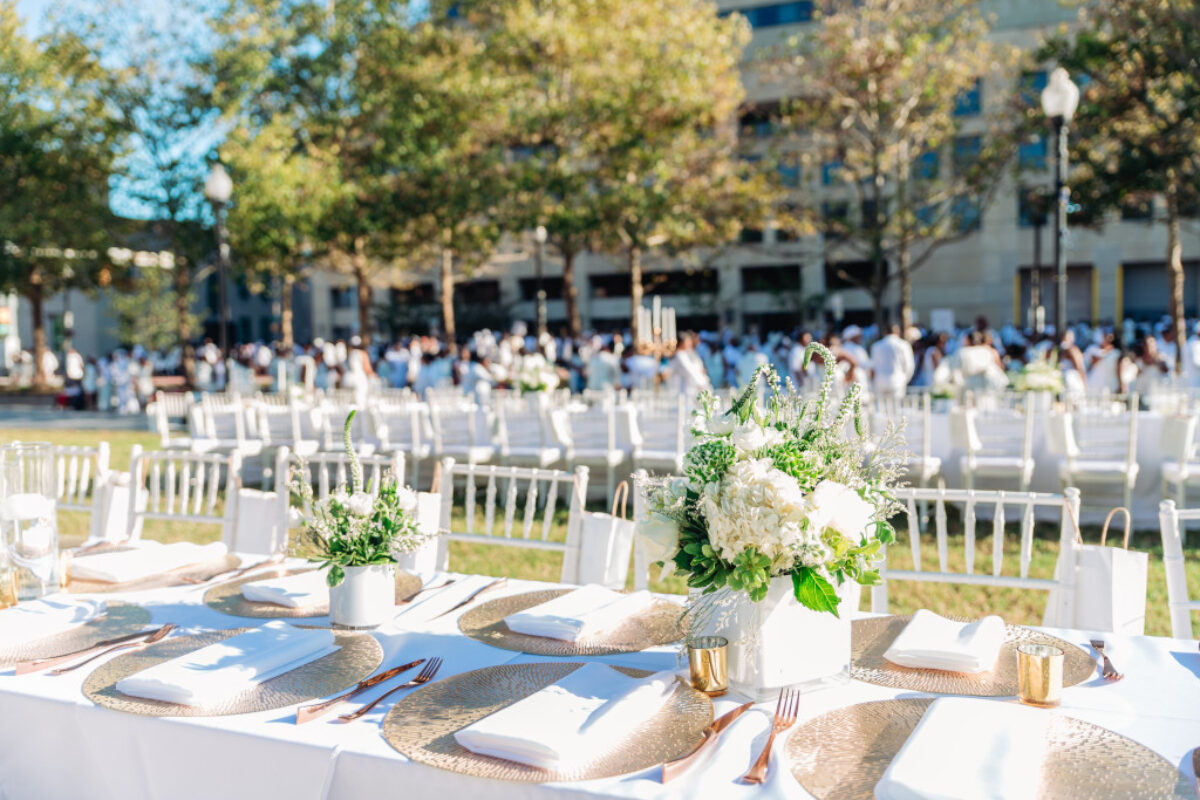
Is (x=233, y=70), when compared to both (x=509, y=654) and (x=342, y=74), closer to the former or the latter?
(x=342, y=74)

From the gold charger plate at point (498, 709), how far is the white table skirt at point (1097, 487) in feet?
20.4

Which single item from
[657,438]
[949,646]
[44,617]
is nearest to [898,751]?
[949,646]

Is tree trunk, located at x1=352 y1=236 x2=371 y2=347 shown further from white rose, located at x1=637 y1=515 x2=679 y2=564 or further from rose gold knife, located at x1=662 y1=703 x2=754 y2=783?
rose gold knife, located at x1=662 y1=703 x2=754 y2=783

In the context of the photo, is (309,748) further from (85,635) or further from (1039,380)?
(1039,380)

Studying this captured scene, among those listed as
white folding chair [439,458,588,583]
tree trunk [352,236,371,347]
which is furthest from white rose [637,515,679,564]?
tree trunk [352,236,371,347]

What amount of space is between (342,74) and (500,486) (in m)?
17.9

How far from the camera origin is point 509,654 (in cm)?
262

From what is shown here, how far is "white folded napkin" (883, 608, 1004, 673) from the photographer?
2.42m

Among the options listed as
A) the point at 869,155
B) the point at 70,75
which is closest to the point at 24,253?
the point at 70,75

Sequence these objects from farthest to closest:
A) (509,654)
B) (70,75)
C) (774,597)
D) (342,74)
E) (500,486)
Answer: (342,74), (70,75), (500,486), (509,654), (774,597)

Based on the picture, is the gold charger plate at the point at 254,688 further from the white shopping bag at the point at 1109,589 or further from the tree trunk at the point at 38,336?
the tree trunk at the point at 38,336

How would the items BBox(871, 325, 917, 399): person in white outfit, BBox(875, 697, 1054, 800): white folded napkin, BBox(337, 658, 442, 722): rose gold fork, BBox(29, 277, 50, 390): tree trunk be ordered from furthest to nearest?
BBox(29, 277, 50, 390): tree trunk → BBox(871, 325, 917, 399): person in white outfit → BBox(337, 658, 442, 722): rose gold fork → BBox(875, 697, 1054, 800): white folded napkin

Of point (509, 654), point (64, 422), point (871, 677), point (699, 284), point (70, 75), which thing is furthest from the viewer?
point (699, 284)

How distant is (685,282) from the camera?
44.1 metres
